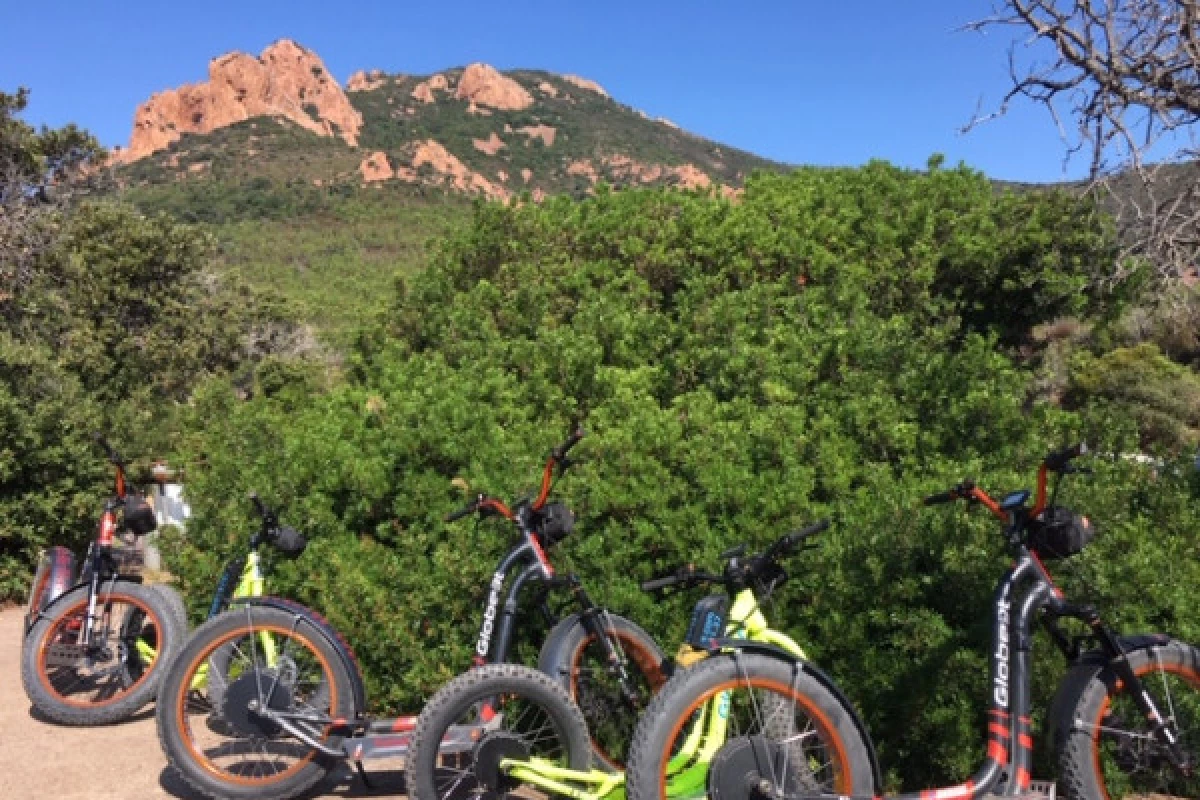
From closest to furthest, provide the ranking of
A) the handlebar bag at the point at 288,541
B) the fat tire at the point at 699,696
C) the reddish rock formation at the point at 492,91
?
the fat tire at the point at 699,696 < the handlebar bag at the point at 288,541 < the reddish rock formation at the point at 492,91

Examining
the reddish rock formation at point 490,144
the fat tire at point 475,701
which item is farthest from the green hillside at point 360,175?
the fat tire at point 475,701

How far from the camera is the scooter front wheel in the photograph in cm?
349

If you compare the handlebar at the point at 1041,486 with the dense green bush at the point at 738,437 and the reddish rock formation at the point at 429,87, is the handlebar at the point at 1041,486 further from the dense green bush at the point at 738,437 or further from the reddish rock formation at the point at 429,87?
the reddish rock formation at the point at 429,87

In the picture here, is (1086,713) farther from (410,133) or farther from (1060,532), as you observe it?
(410,133)

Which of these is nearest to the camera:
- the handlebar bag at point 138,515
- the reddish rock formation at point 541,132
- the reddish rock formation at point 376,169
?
the handlebar bag at point 138,515

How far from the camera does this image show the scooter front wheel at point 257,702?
3486 mm

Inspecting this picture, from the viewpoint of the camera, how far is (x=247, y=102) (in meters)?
96.8

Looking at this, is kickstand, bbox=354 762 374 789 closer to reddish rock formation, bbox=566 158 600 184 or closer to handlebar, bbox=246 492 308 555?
handlebar, bbox=246 492 308 555

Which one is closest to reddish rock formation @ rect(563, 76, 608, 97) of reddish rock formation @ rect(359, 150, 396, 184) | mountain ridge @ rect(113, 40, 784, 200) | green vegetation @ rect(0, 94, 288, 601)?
mountain ridge @ rect(113, 40, 784, 200)

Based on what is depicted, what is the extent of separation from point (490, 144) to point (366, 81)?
96.8 feet

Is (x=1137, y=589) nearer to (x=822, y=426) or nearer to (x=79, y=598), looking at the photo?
(x=822, y=426)

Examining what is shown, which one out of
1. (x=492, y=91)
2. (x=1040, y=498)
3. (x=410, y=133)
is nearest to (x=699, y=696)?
(x=1040, y=498)

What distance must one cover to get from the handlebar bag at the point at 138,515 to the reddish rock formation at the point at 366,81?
376 feet

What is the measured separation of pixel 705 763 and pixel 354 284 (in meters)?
41.8
